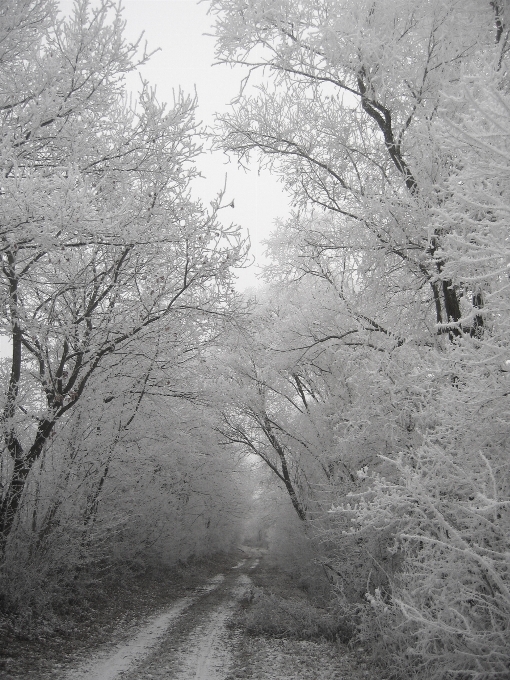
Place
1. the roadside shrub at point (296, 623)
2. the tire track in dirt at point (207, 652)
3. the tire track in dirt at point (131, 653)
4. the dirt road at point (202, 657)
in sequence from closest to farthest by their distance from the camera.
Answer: the tire track in dirt at point (131, 653)
the dirt road at point (202, 657)
the tire track in dirt at point (207, 652)
the roadside shrub at point (296, 623)

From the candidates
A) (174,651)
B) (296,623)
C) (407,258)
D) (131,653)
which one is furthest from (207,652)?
(407,258)

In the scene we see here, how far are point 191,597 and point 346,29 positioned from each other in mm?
14609

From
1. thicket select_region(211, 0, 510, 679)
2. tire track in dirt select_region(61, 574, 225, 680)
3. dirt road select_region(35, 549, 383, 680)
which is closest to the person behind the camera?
thicket select_region(211, 0, 510, 679)

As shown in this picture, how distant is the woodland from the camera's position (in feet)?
11.4

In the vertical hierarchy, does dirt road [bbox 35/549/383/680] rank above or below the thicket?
below

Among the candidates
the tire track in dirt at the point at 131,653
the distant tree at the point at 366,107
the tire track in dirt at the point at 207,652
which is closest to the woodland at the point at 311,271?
the distant tree at the point at 366,107

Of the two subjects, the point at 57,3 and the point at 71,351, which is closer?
the point at 57,3

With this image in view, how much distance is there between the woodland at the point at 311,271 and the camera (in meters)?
3.48

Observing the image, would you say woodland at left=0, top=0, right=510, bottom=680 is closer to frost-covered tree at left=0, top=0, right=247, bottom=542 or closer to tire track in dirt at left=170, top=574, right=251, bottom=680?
frost-covered tree at left=0, top=0, right=247, bottom=542

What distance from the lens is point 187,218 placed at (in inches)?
256

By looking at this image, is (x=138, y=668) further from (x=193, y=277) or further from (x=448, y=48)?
(x=448, y=48)

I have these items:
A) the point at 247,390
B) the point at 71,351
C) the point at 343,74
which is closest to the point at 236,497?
the point at 247,390

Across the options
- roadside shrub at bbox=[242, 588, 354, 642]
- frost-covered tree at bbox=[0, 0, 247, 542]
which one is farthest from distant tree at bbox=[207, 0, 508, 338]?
roadside shrub at bbox=[242, 588, 354, 642]

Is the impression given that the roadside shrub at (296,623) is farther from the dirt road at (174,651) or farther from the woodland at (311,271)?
the dirt road at (174,651)
